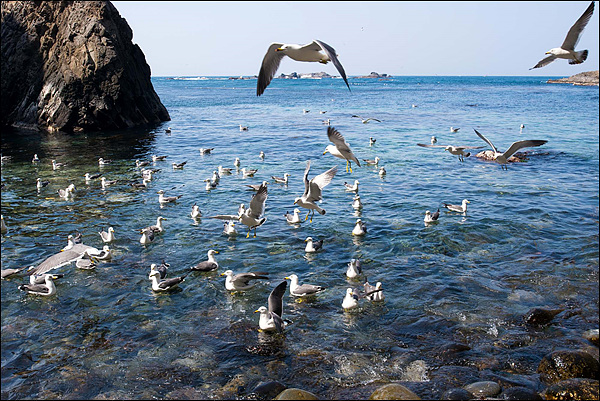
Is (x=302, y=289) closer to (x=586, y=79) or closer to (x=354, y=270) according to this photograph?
(x=354, y=270)

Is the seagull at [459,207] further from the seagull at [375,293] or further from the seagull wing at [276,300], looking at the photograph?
the seagull wing at [276,300]

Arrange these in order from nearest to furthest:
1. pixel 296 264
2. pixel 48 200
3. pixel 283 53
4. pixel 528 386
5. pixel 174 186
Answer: pixel 528 386, pixel 283 53, pixel 296 264, pixel 48 200, pixel 174 186

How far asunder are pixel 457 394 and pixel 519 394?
971 mm

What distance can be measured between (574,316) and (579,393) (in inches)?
138

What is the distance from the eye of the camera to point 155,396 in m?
7.89

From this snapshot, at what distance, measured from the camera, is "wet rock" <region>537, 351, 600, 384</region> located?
26.0 ft

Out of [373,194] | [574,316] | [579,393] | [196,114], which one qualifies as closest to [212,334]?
[579,393]

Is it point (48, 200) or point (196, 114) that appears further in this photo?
point (196, 114)

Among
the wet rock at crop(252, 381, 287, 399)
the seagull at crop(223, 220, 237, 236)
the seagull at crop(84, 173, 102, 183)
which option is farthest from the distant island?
the wet rock at crop(252, 381, 287, 399)

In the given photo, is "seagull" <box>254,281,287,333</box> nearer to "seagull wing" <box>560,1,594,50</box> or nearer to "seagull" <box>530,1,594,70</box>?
"seagull" <box>530,1,594,70</box>

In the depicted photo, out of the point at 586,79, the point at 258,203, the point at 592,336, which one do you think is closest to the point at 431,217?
the point at 258,203

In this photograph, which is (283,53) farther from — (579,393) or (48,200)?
(48,200)

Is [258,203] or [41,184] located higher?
[258,203]

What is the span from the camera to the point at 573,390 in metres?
7.27
